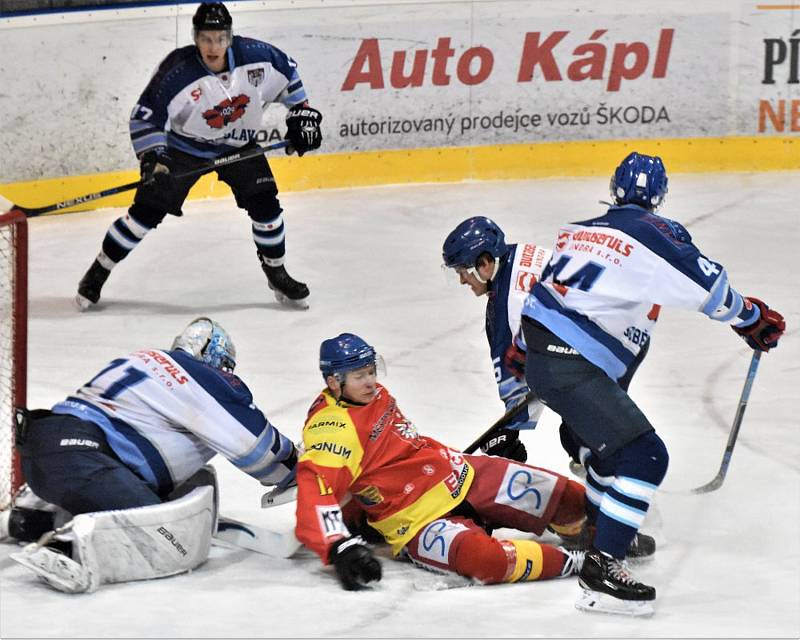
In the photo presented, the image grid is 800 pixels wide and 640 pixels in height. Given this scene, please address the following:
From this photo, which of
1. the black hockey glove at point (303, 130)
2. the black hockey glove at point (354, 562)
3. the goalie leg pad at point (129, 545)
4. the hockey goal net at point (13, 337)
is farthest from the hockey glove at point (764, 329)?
the black hockey glove at point (303, 130)

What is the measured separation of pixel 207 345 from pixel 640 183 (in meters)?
1.15

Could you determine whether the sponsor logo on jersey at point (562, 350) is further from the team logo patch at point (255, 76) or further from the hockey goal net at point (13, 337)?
the team logo patch at point (255, 76)

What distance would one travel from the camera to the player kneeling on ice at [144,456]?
3.66 meters

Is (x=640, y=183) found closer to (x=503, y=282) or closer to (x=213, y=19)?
(x=503, y=282)

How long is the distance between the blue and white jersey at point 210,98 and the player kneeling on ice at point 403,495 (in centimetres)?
275

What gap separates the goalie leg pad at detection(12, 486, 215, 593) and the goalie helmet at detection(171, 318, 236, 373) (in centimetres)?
34

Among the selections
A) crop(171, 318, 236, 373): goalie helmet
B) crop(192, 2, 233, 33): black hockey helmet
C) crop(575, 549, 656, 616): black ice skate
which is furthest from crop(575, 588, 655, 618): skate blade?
crop(192, 2, 233, 33): black hockey helmet

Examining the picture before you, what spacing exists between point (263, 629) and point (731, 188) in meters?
5.52

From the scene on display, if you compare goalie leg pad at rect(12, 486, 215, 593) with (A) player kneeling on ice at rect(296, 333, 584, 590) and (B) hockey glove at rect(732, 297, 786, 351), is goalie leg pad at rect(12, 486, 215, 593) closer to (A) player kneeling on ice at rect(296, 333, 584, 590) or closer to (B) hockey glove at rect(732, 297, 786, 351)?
(A) player kneeling on ice at rect(296, 333, 584, 590)

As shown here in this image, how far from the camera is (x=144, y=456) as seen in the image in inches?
151

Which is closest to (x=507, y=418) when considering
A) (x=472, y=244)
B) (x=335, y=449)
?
(x=472, y=244)

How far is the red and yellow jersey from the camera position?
374cm

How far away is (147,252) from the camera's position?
7.50 meters

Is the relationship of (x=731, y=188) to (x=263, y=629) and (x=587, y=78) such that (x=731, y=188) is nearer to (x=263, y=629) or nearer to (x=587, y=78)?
(x=587, y=78)
